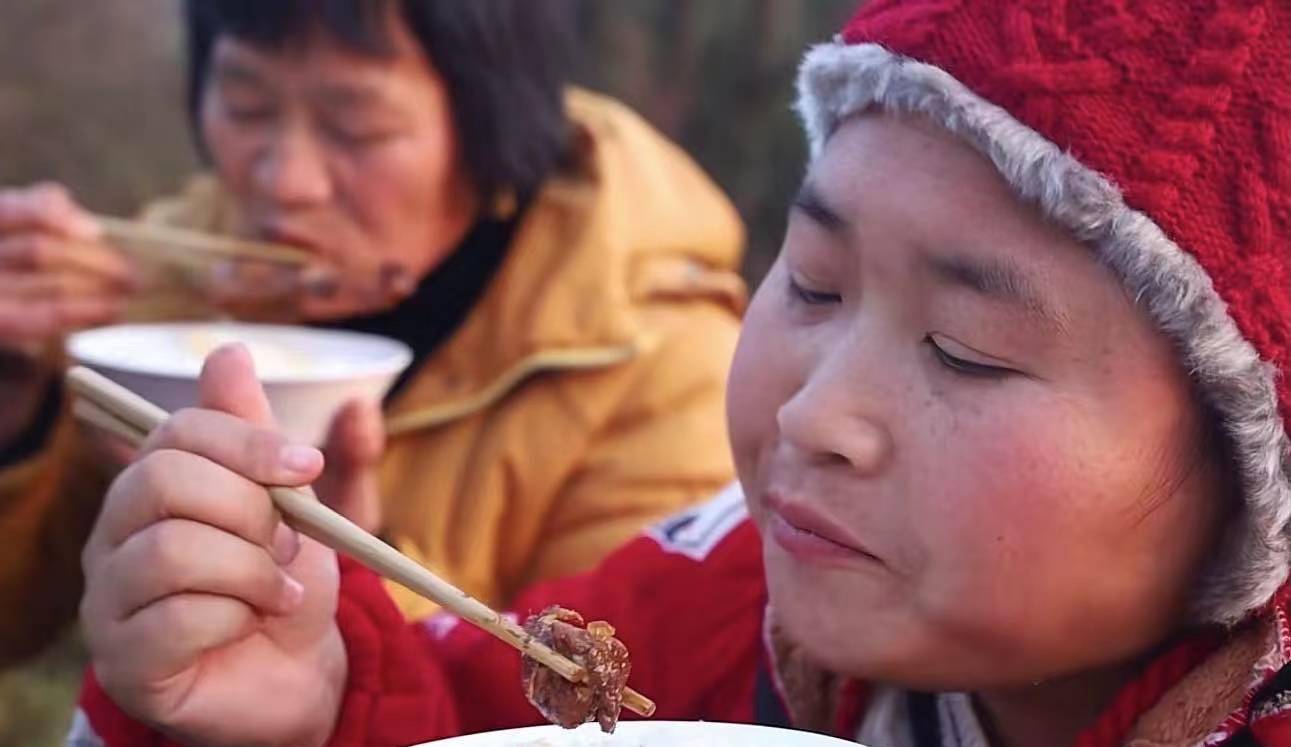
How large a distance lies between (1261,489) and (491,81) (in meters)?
1.57

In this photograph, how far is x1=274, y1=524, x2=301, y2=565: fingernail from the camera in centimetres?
120

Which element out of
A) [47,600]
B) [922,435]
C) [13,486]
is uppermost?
[922,435]

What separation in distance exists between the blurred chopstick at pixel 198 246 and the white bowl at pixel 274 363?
0.10 meters

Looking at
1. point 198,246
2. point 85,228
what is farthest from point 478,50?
point 85,228

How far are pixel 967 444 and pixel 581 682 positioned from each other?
312 millimetres

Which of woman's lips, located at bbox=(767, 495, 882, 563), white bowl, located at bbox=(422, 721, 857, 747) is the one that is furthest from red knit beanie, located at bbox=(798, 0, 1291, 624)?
white bowl, located at bbox=(422, 721, 857, 747)

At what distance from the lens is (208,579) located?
113cm

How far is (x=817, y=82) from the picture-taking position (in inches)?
48.2

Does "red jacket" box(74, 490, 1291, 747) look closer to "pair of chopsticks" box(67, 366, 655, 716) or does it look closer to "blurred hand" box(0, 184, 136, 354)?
"pair of chopsticks" box(67, 366, 655, 716)

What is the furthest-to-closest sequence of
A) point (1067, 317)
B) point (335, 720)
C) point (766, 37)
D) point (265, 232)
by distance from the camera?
point (766, 37) → point (265, 232) → point (335, 720) → point (1067, 317)

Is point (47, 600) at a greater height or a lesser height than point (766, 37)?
lesser

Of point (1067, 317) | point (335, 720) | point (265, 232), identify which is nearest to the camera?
point (1067, 317)

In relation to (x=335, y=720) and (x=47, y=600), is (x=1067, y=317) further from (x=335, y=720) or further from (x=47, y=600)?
(x=47, y=600)

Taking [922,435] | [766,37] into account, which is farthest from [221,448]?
[766,37]
